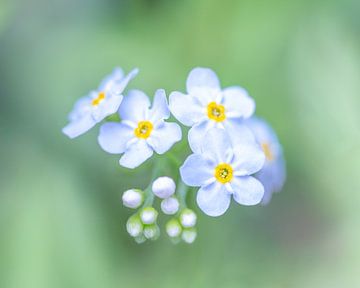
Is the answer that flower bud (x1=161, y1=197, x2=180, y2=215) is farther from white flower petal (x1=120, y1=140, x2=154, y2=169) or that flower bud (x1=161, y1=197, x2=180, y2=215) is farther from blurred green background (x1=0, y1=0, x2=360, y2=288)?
blurred green background (x1=0, y1=0, x2=360, y2=288)

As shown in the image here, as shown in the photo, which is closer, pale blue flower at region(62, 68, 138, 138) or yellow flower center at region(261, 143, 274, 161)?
pale blue flower at region(62, 68, 138, 138)

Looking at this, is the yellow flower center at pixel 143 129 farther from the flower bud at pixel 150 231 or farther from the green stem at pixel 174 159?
the flower bud at pixel 150 231

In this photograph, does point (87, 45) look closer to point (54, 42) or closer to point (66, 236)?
point (54, 42)

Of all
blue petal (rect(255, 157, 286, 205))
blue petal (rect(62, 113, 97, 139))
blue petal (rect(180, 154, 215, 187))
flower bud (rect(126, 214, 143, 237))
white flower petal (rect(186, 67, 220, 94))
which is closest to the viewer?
blue petal (rect(180, 154, 215, 187))

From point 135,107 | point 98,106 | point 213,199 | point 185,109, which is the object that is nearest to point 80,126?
point 98,106

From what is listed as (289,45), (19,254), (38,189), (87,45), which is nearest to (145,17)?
(87,45)

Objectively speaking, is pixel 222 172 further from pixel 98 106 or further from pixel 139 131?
pixel 98 106

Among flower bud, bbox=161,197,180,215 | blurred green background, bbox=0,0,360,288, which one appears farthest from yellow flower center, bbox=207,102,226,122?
blurred green background, bbox=0,0,360,288
